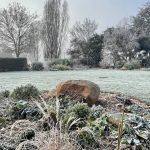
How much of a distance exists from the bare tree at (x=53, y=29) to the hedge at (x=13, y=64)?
26.2 feet

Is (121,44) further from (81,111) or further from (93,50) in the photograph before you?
(81,111)

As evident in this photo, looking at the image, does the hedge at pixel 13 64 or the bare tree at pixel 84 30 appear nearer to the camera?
the hedge at pixel 13 64

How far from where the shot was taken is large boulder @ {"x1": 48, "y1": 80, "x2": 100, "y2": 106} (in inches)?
276

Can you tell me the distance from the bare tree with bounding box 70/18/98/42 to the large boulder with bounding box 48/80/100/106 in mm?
26610

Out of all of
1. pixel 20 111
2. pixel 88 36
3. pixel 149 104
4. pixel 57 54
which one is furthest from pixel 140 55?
pixel 20 111

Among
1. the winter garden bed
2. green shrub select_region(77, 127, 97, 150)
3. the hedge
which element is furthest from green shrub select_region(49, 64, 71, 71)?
green shrub select_region(77, 127, 97, 150)

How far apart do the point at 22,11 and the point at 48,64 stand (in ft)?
23.7

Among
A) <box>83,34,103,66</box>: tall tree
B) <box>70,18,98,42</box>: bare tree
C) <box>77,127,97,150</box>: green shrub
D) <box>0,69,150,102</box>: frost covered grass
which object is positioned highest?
<box>70,18,98,42</box>: bare tree

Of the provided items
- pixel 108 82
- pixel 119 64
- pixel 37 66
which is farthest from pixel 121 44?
pixel 108 82

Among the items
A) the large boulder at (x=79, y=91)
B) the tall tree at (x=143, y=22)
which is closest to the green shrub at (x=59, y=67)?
the tall tree at (x=143, y=22)

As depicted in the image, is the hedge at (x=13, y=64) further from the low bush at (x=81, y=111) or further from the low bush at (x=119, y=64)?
the low bush at (x=81, y=111)

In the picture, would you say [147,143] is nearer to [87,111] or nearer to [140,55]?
[87,111]

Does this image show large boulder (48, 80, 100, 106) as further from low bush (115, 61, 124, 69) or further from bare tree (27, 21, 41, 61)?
bare tree (27, 21, 41, 61)

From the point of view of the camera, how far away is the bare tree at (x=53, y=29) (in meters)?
33.2
